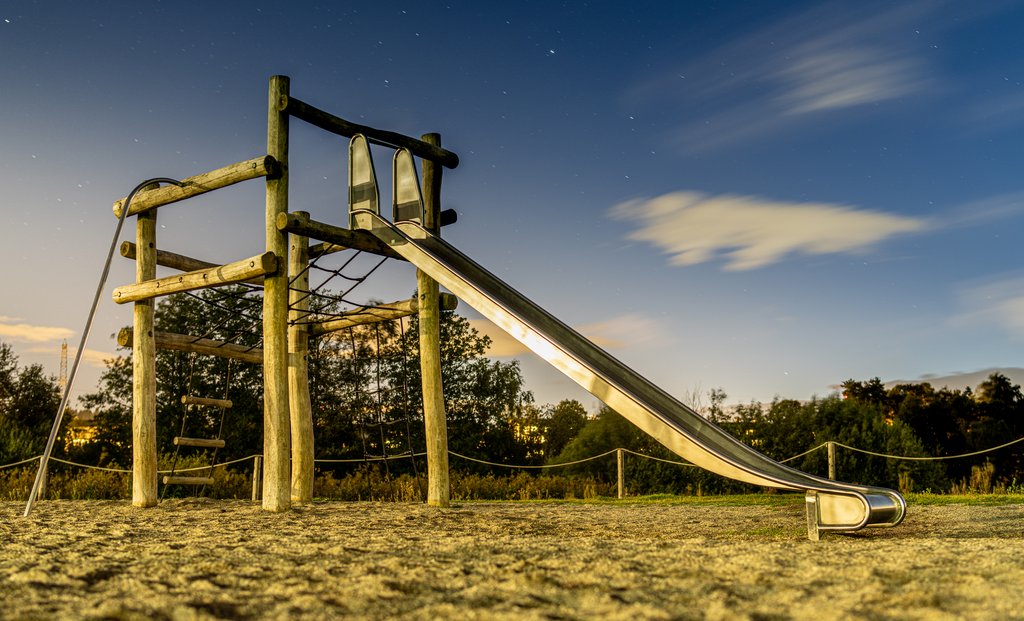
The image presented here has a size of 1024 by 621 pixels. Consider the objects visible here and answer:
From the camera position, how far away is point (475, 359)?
78.1 ft

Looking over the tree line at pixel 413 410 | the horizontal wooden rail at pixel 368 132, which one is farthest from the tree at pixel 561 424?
the horizontal wooden rail at pixel 368 132

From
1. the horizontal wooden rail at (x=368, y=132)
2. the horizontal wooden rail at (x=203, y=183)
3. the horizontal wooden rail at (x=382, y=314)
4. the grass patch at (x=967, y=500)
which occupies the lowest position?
the grass patch at (x=967, y=500)

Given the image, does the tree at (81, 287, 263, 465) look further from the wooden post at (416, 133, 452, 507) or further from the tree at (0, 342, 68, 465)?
the wooden post at (416, 133, 452, 507)

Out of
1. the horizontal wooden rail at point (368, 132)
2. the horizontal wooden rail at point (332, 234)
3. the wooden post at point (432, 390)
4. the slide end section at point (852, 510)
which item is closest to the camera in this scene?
the slide end section at point (852, 510)

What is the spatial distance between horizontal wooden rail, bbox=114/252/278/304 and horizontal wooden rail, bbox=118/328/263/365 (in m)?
0.61

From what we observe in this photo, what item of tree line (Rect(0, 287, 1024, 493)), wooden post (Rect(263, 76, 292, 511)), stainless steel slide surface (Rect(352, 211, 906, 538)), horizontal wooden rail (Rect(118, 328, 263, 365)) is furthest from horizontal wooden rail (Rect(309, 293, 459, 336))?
tree line (Rect(0, 287, 1024, 493))

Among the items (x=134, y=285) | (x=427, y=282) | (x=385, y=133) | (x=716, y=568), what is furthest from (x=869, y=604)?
(x=134, y=285)

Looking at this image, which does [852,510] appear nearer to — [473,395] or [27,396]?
[473,395]

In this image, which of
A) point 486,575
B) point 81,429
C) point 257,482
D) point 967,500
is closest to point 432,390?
point 257,482

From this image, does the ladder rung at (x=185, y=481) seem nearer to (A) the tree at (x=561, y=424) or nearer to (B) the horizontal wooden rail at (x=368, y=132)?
(B) the horizontal wooden rail at (x=368, y=132)

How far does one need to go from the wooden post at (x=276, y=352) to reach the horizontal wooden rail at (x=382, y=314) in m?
1.44

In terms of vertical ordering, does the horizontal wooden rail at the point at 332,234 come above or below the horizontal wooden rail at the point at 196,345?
above

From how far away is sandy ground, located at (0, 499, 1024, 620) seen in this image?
3.19 meters

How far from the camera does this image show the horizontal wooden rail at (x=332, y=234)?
8.31 meters
